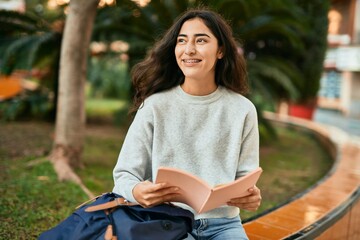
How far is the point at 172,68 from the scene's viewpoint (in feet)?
6.98

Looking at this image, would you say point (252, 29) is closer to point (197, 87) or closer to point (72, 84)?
point (72, 84)

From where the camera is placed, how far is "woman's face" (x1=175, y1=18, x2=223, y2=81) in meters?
1.95

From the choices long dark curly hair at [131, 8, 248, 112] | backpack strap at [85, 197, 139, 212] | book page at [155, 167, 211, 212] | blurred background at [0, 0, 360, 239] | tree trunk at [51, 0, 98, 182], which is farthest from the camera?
tree trunk at [51, 0, 98, 182]

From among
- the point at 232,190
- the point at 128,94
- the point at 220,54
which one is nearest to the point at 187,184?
the point at 232,190

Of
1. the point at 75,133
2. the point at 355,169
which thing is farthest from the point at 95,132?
the point at 355,169

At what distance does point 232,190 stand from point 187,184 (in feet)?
0.60

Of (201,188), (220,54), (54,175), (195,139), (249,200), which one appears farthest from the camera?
(54,175)

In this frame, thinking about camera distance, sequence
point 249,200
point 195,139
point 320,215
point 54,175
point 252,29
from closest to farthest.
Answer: point 249,200 → point 195,139 → point 320,215 → point 54,175 → point 252,29

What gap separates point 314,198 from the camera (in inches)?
131

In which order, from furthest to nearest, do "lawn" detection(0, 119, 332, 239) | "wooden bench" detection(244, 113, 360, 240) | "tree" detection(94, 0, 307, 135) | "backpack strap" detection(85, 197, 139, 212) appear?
1. "tree" detection(94, 0, 307, 135)
2. "lawn" detection(0, 119, 332, 239)
3. "wooden bench" detection(244, 113, 360, 240)
4. "backpack strap" detection(85, 197, 139, 212)

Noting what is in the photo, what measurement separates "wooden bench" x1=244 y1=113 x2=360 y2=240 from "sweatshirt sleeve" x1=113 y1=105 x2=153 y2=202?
0.85 m

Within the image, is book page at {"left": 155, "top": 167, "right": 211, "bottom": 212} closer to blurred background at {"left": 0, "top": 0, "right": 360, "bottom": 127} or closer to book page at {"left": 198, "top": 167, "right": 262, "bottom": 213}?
book page at {"left": 198, "top": 167, "right": 262, "bottom": 213}

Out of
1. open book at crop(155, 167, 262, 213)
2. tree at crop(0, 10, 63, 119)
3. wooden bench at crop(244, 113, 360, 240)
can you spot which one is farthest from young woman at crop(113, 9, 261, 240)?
tree at crop(0, 10, 63, 119)

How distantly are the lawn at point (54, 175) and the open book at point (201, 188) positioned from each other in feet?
4.66
